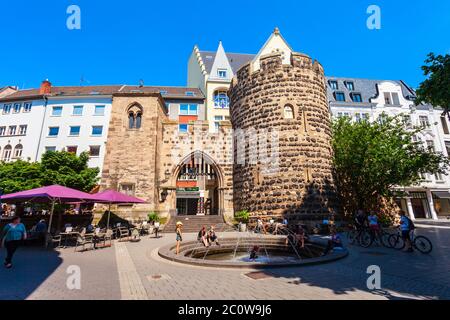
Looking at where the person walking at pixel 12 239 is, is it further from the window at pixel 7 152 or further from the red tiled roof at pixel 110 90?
the window at pixel 7 152

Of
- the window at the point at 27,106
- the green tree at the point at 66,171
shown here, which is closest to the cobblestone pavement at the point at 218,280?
the green tree at the point at 66,171

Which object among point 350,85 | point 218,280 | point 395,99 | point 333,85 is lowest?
point 218,280

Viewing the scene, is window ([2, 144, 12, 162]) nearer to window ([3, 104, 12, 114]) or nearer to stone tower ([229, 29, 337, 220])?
window ([3, 104, 12, 114])

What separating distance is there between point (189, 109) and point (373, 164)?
21277 millimetres

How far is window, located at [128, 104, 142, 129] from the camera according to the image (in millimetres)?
19453

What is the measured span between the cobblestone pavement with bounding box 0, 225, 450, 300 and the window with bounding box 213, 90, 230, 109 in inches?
914

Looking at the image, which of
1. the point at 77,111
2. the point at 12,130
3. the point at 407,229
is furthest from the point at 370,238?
the point at 12,130

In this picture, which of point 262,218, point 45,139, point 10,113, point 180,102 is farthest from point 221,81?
point 10,113

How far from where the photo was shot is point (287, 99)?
1683 cm

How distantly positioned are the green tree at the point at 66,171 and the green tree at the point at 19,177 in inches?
20.4

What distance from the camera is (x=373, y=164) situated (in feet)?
53.4

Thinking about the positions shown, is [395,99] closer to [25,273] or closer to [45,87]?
[25,273]
